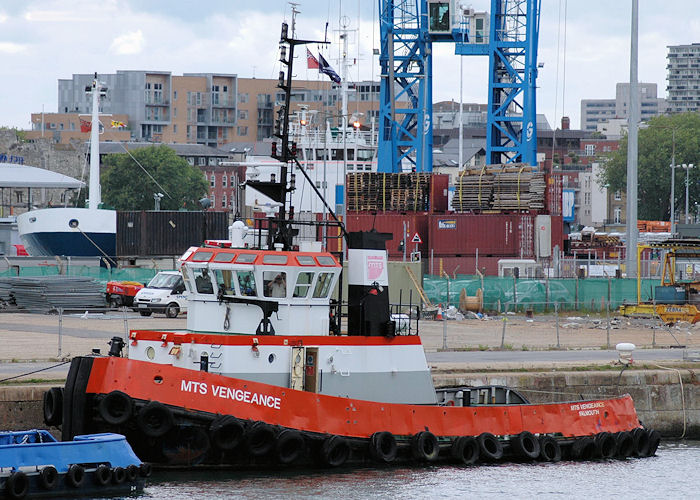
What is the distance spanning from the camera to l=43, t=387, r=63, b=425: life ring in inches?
712

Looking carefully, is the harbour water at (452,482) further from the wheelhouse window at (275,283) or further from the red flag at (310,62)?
the red flag at (310,62)

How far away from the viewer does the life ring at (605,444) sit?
70.9ft

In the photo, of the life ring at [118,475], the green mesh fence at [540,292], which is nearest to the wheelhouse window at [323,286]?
the life ring at [118,475]

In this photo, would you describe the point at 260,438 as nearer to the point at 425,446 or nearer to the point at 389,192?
the point at 425,446

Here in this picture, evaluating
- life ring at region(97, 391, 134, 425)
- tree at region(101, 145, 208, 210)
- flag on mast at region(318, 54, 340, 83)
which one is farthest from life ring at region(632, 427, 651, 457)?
tree at region(101, 145, 208, 210)

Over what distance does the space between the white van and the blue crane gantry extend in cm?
2236

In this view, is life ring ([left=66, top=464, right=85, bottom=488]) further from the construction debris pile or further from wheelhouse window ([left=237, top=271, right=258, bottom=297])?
the construction debris pile

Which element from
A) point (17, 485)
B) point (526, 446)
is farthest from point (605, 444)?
point (17, 485)

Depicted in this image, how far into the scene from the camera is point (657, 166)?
397 feet

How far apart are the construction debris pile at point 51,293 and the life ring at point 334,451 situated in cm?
2385

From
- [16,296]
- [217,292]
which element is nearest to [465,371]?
[217,292]

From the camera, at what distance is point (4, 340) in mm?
31219

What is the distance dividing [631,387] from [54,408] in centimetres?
1250

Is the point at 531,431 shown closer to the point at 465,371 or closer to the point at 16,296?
the point at 465,371
